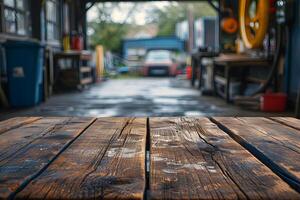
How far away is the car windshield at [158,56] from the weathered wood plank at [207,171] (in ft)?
57.8

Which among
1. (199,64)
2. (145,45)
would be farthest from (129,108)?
(145,45)

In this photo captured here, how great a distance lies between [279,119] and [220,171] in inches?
42.8

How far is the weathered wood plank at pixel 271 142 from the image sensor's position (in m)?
1.10

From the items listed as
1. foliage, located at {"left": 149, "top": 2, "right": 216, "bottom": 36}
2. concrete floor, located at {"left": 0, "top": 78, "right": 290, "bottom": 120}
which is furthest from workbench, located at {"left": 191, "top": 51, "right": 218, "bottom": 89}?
foliage, located at {"left": 149, "top": 2, "right": 216, "bottom": 36}

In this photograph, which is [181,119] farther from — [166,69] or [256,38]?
[166,69]

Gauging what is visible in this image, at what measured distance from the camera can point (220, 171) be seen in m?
1.08

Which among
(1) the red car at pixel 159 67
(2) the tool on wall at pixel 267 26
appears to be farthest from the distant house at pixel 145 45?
(2) the tool on wall at pixel 267 26

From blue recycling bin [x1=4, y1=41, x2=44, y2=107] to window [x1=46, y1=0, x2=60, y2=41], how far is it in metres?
3.64

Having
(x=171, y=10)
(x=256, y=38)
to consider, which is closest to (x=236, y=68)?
(x=256, y=38)

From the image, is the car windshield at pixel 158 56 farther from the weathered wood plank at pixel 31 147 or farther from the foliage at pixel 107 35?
the weathered wood plank at pixel 31 147

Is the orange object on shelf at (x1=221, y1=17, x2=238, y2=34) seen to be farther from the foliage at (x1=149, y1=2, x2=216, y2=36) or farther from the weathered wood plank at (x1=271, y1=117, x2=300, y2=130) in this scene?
the foliage at (x1=149, y1=2, x2=216, y2=36)

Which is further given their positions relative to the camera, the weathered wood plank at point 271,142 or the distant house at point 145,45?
the distant house at point 145,45

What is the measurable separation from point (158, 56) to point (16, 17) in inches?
450

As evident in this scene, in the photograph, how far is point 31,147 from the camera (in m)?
1.37
